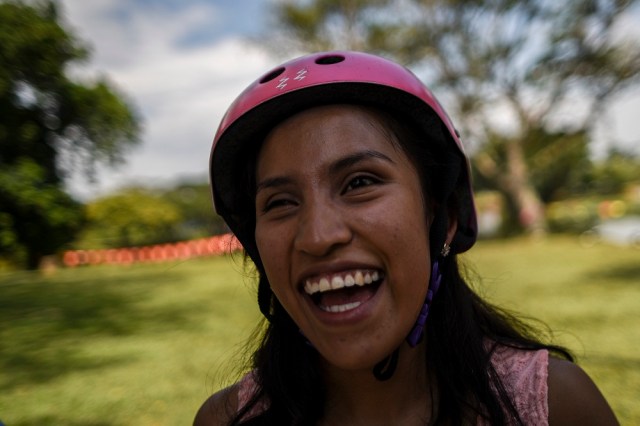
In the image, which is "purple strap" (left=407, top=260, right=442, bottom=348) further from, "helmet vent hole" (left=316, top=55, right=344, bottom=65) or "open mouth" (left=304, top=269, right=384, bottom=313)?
"helmet vent hole" (left=316, top=55, right=344, bottom=65)

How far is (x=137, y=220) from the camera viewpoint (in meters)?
20.9

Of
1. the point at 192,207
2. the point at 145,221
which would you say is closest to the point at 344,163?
the point at 145,221

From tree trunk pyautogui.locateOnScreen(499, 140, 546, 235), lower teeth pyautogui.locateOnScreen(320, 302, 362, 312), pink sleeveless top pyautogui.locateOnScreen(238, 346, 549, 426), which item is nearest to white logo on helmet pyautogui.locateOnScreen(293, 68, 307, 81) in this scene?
lower teeth pyautogui.locateOnScreen(320, 302, 362, 312)

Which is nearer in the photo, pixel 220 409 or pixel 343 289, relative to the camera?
pixel 343 289

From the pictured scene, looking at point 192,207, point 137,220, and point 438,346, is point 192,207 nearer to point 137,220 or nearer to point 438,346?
point 137,220

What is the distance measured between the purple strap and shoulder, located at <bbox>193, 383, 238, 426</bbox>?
735mm

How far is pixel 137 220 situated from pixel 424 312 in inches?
821

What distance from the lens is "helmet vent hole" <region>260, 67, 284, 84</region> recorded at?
183cm

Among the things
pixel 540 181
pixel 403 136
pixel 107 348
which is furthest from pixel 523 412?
pixel 540 181

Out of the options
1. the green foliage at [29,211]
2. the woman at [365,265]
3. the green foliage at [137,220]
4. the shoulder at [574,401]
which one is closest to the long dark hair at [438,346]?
the woman at [365,265]

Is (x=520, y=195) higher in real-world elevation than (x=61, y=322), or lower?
lower

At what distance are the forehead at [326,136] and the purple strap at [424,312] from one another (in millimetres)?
464

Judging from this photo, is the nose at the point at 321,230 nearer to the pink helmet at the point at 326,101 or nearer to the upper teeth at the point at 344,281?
the upper teeth at the point at 344,281

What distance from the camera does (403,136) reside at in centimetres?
169
